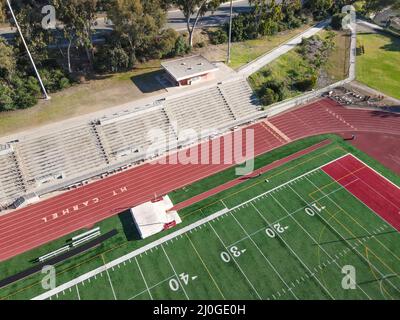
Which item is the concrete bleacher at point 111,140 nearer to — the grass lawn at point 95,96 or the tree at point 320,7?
the grass lawn at point 95,96

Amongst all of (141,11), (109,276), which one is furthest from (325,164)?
(141,11)

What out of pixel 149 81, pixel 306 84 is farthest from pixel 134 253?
pixel 306 84

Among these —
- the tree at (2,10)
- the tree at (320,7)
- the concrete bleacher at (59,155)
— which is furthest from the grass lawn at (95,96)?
the tree at (320,7)

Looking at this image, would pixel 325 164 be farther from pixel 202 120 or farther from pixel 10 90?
pixel 10 90

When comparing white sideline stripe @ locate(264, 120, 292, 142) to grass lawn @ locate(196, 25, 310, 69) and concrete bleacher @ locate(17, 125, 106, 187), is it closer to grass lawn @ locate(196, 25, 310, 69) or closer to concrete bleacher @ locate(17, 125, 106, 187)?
grass lawn @ locate(196, 25, 310, 69)
